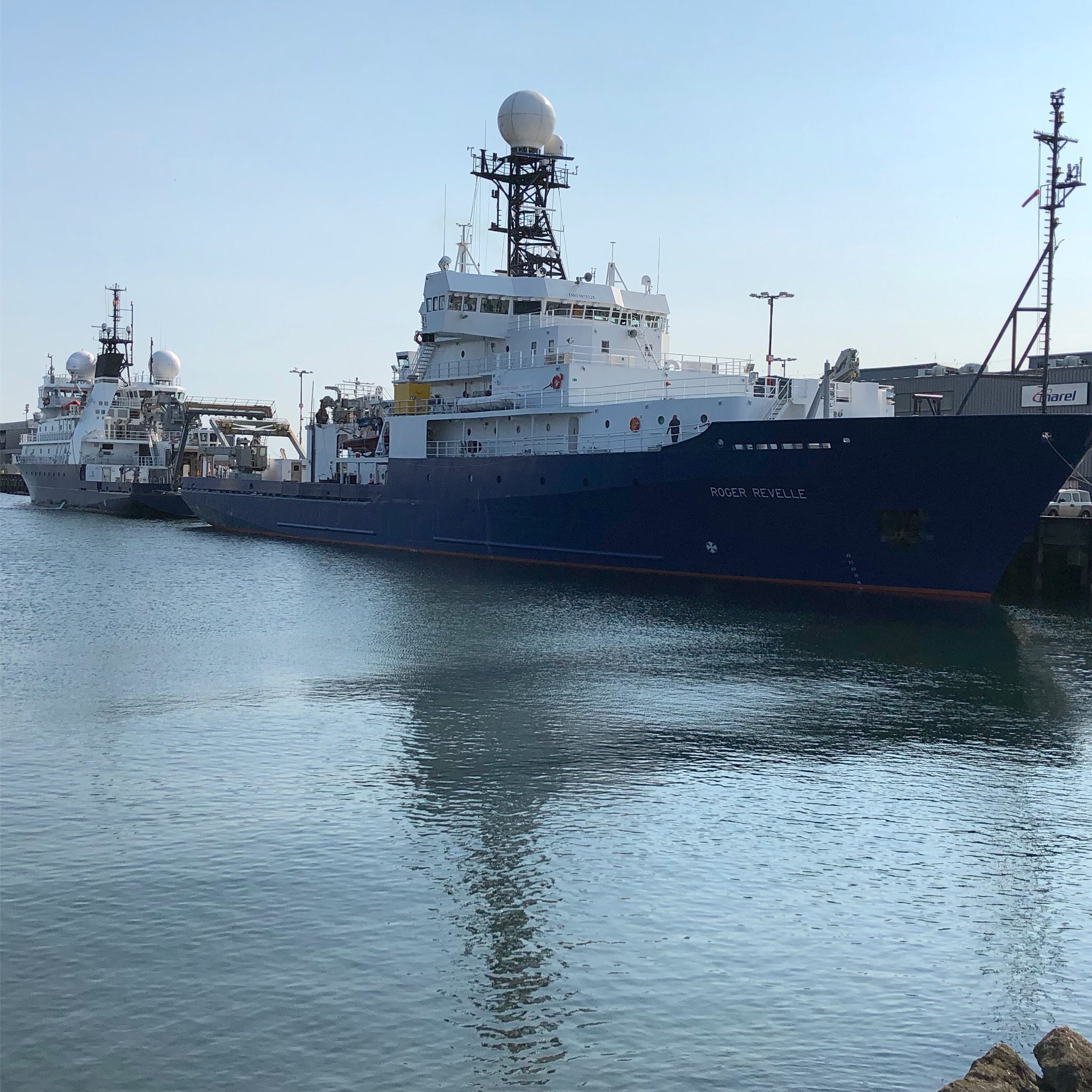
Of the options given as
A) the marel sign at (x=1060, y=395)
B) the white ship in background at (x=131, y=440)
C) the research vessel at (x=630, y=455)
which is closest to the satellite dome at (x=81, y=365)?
the white ship in background at (x=131, y=440)

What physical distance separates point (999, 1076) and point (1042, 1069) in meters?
0.39

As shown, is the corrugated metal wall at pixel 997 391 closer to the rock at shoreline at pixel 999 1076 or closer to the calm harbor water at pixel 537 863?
the calm harbor water at pixel 537 863

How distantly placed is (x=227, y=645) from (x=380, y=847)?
496 inches

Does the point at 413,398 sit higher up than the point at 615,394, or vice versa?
the point at 413,398

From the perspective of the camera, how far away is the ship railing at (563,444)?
32344 mm

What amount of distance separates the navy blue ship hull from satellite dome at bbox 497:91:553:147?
1340cm

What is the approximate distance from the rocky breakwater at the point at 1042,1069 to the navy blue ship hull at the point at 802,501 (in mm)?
20945

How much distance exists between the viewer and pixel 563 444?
35.8 m

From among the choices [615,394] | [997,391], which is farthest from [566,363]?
[997,391]

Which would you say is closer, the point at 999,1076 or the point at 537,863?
the point at 999,1076

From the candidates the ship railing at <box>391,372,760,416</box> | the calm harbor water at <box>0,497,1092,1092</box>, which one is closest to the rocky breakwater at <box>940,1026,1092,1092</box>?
the calm harbor water at <box>0,497,1092,1092</box>

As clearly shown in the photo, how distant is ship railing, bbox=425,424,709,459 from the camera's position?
32.3m

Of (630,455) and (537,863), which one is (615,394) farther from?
(537,863)

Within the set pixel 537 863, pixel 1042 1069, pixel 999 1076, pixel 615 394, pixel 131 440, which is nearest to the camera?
pixel 999 1076
